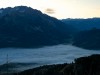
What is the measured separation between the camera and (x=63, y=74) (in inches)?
5566

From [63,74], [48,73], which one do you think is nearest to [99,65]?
[63,74]

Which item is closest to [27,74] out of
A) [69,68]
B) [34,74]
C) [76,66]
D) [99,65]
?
[34,74]

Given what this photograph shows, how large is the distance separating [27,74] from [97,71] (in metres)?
73.8

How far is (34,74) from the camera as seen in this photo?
180 m

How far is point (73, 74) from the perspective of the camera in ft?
436

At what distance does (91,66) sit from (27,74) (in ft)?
231

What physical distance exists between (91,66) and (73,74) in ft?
34.7

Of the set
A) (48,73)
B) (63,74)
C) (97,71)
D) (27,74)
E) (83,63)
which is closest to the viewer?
(97,71)

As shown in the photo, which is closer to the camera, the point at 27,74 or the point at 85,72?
the point at 85,72

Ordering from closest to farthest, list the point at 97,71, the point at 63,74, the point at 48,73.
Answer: the point at 97,71, the point at 63,74, the point at 48,73

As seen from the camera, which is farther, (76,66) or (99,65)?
(76,66)

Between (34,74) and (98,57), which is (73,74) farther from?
(34,74)

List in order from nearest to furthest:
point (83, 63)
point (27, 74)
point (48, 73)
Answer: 1. point (83, 63)
2. point (48, 73)
3. point (27, 74)

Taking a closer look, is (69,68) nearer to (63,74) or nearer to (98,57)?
(63,74)
